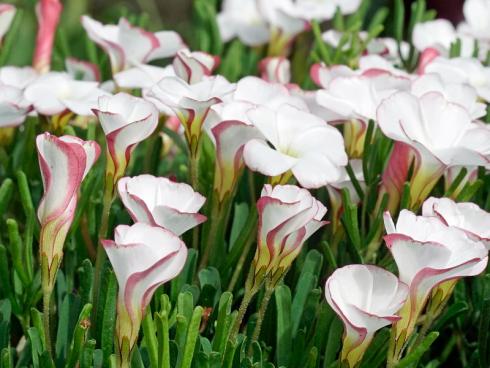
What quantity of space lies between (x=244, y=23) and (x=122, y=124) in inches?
26.7

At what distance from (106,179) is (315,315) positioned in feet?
0.71

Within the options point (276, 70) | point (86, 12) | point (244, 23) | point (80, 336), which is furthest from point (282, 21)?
point (86, 12)

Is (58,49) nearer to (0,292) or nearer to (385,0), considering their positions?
(0,292)

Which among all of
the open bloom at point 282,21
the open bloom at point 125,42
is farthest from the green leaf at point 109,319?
the open bloom at point 282,21

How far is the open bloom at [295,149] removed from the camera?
81cm

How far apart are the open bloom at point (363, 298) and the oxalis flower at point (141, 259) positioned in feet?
0.39

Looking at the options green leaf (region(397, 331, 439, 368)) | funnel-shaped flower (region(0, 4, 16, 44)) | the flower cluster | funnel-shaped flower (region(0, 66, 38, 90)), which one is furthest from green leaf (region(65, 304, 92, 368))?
funnel-shaped flower (region(0, 4, 16, 44))

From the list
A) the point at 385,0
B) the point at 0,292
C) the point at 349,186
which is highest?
the point at 349,186

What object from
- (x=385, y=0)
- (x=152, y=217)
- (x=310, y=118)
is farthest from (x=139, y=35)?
(x=385, y=0)

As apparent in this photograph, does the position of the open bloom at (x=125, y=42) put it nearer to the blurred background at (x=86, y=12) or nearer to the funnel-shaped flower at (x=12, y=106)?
the funnel-shaped flower at (x=12, y=106)

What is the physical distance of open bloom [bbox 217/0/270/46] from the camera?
1.41 m

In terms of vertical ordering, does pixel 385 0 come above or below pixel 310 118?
below

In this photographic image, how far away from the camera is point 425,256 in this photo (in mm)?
702

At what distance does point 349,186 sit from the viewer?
3.09ft
